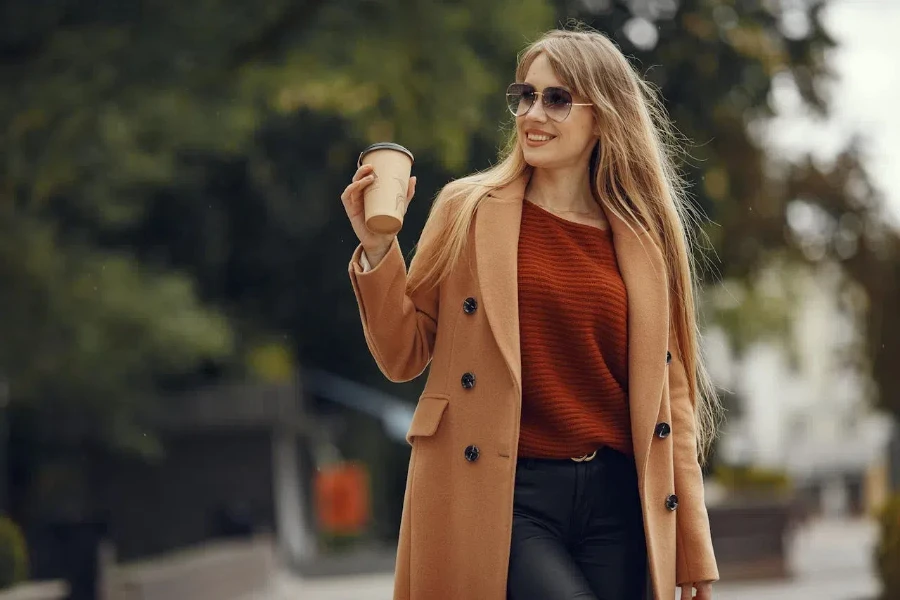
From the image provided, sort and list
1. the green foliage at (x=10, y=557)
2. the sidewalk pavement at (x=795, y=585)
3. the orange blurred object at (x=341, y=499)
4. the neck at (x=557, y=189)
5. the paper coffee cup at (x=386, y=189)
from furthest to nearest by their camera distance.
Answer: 1. the orange blurred object at (x=341, y=499)
2. the sidewalk pavement at (x=795, y=585)
3. the green foliage at (x=10, y=557)
4. the neck at (x=557, y=189)
5. the paper coffee cup at (x=386, y=189)

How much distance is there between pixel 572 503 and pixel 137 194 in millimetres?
15373

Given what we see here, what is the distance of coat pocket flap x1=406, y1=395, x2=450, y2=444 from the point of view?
4.29 meters

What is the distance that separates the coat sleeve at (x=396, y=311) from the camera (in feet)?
13.9

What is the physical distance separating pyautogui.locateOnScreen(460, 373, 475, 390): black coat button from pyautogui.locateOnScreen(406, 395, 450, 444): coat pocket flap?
0.21ft

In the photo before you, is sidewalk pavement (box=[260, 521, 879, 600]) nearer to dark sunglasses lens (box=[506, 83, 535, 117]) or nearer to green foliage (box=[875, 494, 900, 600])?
green foliage (box=[875, 494, 900, 600])

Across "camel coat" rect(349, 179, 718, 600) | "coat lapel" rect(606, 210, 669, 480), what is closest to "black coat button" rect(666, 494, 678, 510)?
"camel coat" rect(349, 179, 718, 600)

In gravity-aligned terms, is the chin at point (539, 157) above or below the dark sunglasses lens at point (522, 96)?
below

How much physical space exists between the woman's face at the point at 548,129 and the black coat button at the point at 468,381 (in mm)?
619

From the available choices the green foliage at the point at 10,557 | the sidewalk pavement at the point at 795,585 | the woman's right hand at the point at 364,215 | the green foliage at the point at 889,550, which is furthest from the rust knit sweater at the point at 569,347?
the sidewalk pavement at the point at 795,585

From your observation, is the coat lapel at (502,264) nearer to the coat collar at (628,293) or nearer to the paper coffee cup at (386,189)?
the coat collar at (628,293)

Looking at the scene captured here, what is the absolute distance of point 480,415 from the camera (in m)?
4.23

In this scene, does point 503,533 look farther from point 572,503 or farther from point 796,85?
point 796,85

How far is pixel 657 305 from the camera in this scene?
4469 millimetres

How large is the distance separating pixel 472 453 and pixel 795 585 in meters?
16.1
